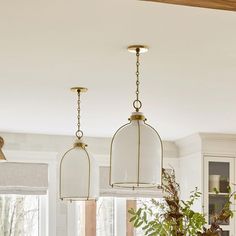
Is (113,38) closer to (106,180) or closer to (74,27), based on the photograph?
(74,27)

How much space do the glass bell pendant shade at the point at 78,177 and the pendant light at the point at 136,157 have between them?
40.4 inches

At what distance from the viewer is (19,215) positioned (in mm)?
7066

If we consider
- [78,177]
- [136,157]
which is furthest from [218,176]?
[136,157]

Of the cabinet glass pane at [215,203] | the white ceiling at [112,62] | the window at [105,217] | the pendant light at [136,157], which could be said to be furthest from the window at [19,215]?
the pendant light at [136,157]

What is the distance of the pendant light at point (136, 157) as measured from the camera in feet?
11.2

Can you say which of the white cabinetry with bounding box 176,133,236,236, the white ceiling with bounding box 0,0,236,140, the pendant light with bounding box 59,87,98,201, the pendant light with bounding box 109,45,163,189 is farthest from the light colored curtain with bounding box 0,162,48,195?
the pendant light with bounding box 109,45,163,189

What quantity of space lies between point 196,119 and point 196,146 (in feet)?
3.32

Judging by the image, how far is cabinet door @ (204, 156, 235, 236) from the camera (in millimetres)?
7027

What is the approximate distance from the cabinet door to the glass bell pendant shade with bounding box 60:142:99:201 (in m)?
2.62

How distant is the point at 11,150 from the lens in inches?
275

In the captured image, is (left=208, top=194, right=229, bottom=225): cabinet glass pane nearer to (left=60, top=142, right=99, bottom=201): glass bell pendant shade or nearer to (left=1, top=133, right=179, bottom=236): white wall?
(left=1, top=133, right=179, bottom=236): white wall

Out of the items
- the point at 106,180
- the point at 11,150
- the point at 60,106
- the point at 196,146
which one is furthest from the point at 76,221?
the point at 60,106

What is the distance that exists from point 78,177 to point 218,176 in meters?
2.89

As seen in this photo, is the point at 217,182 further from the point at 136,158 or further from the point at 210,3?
the point at 210,3
